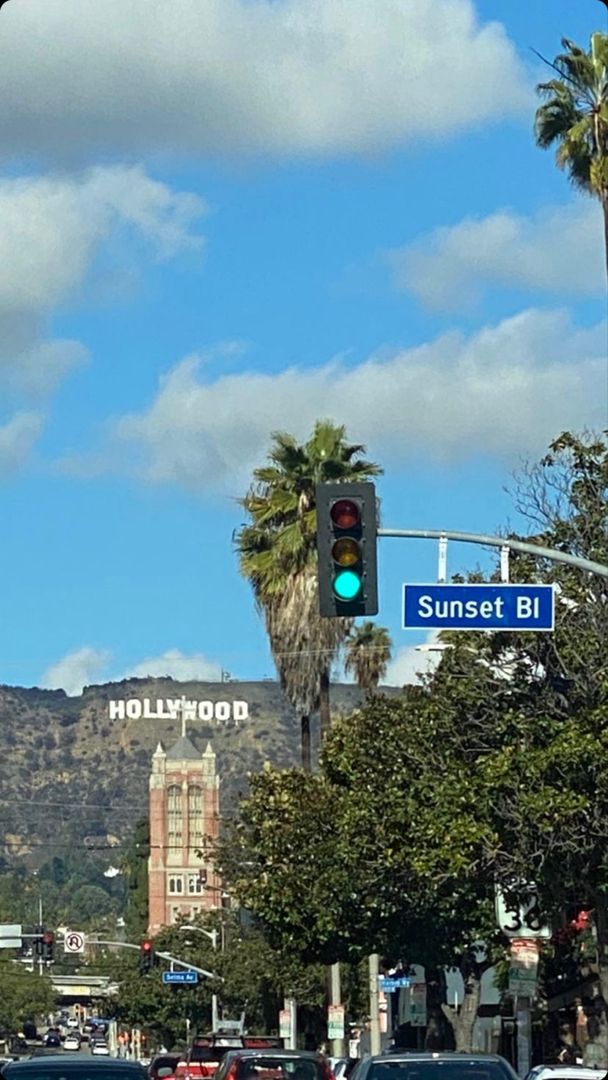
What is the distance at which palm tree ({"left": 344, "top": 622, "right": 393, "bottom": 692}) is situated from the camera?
53250 millimetres

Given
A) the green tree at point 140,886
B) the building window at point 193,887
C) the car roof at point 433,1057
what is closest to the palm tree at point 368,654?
the car roof at point 433,1057

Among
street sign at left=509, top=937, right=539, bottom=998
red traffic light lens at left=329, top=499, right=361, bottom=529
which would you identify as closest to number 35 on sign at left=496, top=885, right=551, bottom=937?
street sign at left=509, top=937, right=539, bottom=998

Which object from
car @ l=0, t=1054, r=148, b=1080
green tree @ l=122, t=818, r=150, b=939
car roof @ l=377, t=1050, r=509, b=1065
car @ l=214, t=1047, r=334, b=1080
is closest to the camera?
car @ l=0, t=1054, r=148, b=1080

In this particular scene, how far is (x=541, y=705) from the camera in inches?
1182

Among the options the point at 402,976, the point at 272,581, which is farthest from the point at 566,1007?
the point at 272,581

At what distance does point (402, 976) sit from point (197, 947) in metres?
52.6

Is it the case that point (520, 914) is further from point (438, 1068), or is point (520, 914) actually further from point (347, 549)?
point (438, 1068)

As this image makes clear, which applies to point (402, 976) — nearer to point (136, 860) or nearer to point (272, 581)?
point (272, 581)

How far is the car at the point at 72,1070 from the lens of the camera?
1562 cm

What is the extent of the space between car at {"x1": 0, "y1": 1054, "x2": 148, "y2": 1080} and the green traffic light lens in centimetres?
625

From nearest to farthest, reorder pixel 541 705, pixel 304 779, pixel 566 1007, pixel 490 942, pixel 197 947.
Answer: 1. pixel 541 705
2. pixel 490 942
3. pixel 304 779
4. pixel 566 1007
5. pixel 197 947

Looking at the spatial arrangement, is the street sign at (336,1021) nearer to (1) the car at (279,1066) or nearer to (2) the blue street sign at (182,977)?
(1) the car at (279,1066)

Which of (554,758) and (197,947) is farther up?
(554,758)

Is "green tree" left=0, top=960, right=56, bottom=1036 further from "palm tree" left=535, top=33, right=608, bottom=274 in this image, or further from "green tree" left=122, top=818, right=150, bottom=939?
"palm tree" left=535, top=33, right=608, bottom=274
